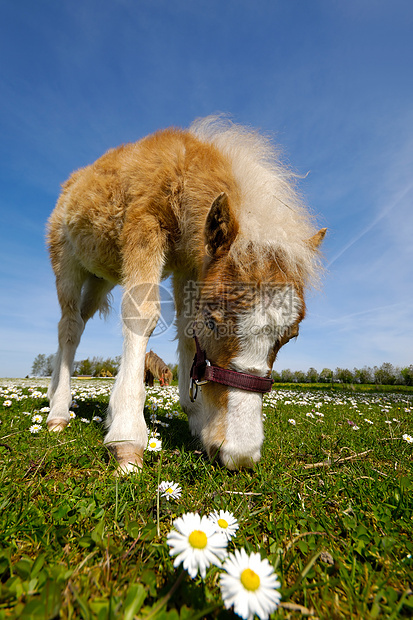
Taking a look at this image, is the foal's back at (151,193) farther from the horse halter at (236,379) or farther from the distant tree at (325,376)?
the distant tree at (325,376)

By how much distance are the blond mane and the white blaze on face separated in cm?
42

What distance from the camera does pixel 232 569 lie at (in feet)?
3.12

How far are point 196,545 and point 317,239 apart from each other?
10.5 ft

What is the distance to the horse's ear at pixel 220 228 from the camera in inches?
103

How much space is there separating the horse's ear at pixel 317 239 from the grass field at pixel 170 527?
7.25 ft

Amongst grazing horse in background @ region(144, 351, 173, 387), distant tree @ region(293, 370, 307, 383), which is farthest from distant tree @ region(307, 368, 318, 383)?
grazing horse in background @ region(144, 351, 173, 387)

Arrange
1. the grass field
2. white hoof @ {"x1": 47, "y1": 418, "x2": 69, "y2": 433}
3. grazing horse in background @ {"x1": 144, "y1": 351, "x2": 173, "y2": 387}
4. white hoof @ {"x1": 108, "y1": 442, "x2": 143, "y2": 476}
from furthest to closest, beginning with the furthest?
grazing horse in background @ {"x1": 144, "y1": 351, "x2": 173, "y2": 387}, white hoof @ {"x1": 47, "y1": 418, "x2": 69, "y2": 433}, white hoof @ {"x1": 108, "y1": 442, "x2": 143, "y2": 476}, the grass field

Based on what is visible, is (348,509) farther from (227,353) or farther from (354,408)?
(354,408)

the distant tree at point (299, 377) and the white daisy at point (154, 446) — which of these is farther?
the distant tree at point (299, 377)

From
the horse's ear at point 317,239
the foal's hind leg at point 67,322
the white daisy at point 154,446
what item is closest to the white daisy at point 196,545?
the white daisy at point 154,446

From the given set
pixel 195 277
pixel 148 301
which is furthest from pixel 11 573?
pixel 195 277

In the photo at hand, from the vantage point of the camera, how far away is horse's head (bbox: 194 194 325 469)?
241 cm

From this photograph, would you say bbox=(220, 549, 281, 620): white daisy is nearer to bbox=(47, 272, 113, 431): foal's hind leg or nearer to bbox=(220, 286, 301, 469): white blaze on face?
bbox=(220, 286, 301, 469): white blaze on face

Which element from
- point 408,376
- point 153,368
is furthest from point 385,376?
point 153,368
